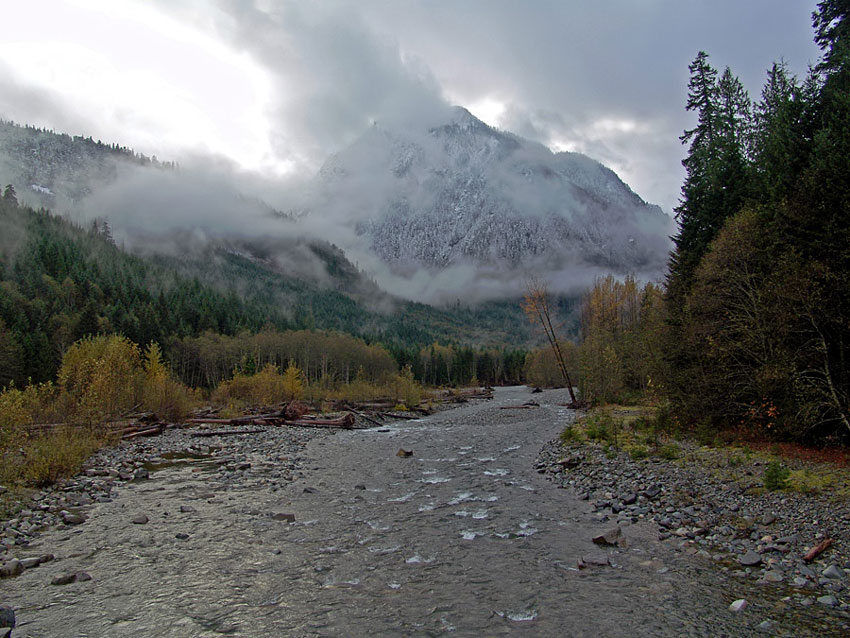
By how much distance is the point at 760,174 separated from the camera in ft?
93.8

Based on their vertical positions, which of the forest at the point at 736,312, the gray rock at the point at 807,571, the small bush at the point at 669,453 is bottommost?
the gray rock at the point at 807,571

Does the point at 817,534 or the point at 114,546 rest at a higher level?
the point at 817,534

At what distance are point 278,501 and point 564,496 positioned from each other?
1106cm

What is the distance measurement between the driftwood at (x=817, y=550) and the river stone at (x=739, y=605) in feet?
8.13

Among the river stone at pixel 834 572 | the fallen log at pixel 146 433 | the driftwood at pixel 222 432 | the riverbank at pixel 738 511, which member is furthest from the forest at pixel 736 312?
the river stone at pixel 834 572

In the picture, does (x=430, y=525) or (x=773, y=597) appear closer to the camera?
(x=773, y=597)

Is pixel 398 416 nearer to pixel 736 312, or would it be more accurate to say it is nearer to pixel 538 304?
pixel 538 304

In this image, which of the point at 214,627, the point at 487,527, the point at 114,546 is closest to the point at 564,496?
the point at 487,527

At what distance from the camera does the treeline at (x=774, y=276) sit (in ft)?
55.6

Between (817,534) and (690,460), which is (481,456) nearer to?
(690,460)

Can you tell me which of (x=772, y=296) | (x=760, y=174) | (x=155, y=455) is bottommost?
(x=155, y=455)

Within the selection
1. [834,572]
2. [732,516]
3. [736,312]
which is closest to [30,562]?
[834,572]

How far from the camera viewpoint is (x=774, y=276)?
19.4m

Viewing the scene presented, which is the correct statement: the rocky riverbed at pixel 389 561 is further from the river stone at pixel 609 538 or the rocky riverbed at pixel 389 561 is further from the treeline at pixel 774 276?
the treeline at pixel 774 276
